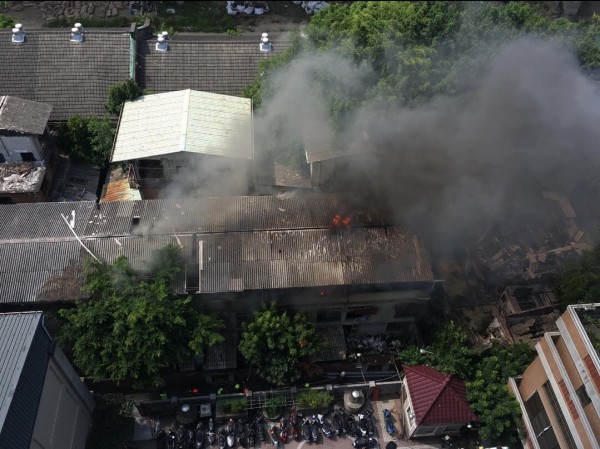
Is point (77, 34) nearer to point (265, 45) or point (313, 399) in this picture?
point (265, 45)

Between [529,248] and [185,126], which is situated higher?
[185,126]

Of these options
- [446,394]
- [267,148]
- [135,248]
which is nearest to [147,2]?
[267,148]

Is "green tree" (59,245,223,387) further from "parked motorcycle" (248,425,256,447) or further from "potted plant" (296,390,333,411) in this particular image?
"potted plant" (296,390,333,411)

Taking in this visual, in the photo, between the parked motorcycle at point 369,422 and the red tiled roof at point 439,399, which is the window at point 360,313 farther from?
the parked motorcycle at point 369,422

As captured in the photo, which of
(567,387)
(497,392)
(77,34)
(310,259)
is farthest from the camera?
(77,34)

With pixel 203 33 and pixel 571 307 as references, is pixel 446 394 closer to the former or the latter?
pixel 571 307

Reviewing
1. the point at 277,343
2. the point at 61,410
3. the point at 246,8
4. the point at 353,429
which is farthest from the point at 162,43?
the point at 353,429

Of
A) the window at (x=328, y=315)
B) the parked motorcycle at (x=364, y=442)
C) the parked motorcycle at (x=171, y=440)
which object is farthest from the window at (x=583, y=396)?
the parked motorcycle at (x=171, y=440)
